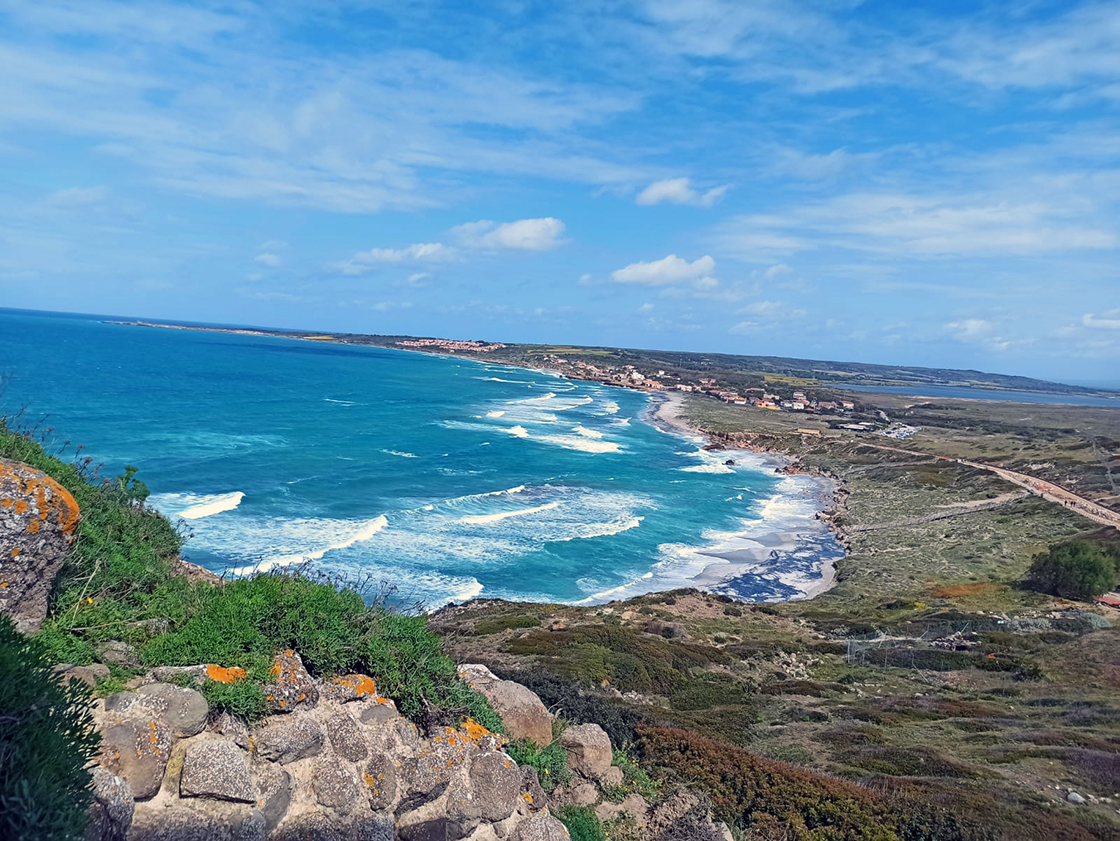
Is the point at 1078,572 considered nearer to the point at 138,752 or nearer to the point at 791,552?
the point at 791,552

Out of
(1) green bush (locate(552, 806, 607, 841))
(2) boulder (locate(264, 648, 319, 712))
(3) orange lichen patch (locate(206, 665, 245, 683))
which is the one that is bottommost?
(1) green bush (locate(552, 806, 607, 841))

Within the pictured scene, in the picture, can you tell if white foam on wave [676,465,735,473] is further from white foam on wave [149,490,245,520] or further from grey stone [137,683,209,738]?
grey stone [137,683,209,738]

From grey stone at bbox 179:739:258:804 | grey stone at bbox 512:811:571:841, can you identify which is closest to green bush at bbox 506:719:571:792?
grey stone at bbox 512:811:571:841

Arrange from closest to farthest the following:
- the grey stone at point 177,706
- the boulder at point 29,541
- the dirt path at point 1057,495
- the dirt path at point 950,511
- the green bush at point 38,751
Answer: the green bush at point 38,751 → the grey stone at point 177,706 → the boulder at point 29,541 → the dirt path at point 1057,495 → the dirt path at point 950,511

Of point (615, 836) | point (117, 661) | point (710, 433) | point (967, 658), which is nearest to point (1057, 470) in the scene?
point (710, 433)

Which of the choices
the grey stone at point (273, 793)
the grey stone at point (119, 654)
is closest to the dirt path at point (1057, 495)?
the grey stone at point (273, 793)

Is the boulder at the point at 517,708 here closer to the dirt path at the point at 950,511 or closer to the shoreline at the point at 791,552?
the shoreline at the point at 791,552

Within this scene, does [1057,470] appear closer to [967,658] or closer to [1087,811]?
[967,658]
